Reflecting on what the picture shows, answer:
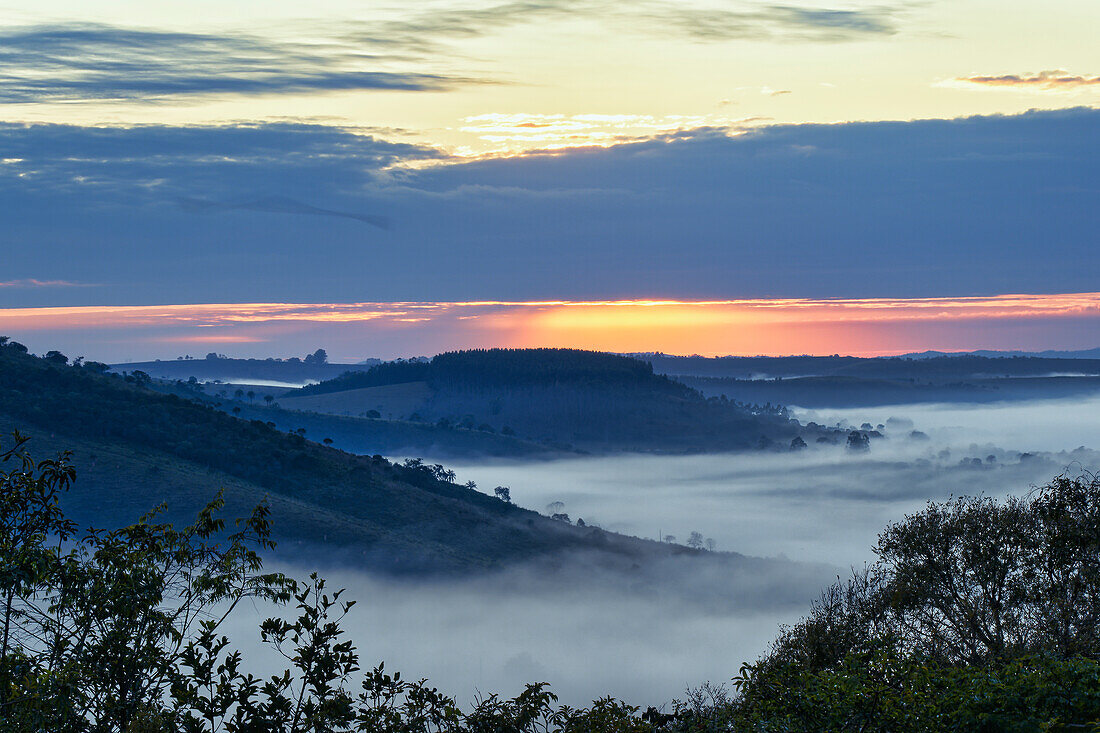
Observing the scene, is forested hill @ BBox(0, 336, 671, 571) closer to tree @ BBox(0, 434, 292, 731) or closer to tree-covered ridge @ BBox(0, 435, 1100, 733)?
tree @ BBox(0, 434, 292, 731)

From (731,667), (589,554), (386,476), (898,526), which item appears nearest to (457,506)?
(386,476)

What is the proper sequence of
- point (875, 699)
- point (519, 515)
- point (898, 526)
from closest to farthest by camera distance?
1. point (875, 699)
2. point (898, 526)
3. point (519, 515)

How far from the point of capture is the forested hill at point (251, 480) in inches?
5517

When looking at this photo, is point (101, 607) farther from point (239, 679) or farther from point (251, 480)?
point (251, 480)

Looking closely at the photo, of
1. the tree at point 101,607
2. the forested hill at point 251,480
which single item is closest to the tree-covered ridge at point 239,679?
the tree at point 101,607

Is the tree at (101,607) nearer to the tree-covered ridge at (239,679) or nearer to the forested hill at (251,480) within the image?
the tree-covered ridge at (239,679)

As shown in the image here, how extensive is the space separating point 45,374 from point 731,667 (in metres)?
119

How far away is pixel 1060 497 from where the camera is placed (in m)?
28.7

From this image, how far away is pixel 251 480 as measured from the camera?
15812 cm

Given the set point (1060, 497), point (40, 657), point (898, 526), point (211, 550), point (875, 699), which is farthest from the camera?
point (898, 526)

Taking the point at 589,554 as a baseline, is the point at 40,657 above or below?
above

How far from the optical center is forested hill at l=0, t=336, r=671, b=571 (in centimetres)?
14012

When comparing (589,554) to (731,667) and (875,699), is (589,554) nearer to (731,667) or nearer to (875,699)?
(731,667)

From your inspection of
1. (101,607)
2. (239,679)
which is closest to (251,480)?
(101,607)
